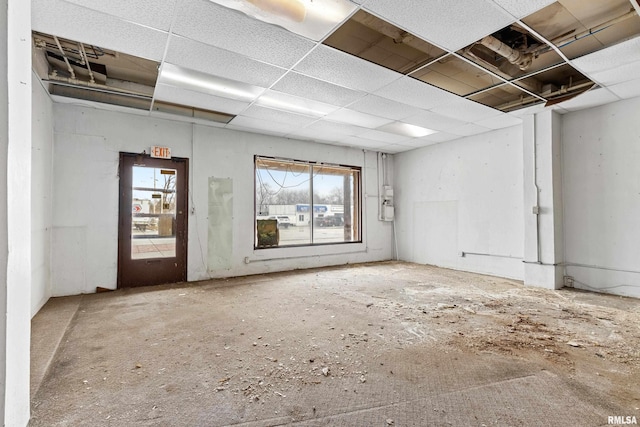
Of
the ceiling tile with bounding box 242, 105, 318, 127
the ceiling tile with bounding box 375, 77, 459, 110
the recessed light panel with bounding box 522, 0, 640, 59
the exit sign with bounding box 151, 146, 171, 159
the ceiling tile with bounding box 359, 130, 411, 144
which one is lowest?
the exit sign with bounding box 151, 146, 171, 159

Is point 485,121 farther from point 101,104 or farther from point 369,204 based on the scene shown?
point 101,104

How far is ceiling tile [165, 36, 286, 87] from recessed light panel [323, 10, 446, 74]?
0.88m

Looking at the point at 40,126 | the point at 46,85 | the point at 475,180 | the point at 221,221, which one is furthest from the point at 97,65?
the point at 475,180

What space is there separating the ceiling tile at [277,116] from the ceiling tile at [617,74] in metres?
3.69

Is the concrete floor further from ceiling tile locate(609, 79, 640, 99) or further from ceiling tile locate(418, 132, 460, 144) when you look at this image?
ceiling tile locate(418, 132, 460, 144)

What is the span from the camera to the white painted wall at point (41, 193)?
11.6 feet

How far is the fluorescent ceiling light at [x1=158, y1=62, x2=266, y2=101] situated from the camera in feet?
11.6

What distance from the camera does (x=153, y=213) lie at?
495 centimetres

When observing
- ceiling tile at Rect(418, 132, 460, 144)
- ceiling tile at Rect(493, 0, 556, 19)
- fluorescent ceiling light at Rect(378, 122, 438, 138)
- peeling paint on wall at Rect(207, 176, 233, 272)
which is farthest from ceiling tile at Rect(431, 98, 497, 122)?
peeling paint on wall at Rect(207, 176, 233, 272)

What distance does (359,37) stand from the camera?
288 centimetres

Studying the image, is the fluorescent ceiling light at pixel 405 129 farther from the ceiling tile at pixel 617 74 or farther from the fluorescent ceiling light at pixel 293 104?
the ceiling tile at pixel 617 74

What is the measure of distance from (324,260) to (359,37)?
461 cm

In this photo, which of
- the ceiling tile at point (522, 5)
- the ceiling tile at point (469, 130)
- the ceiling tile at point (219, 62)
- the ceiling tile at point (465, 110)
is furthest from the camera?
the ceiling tile at point (469, 130)

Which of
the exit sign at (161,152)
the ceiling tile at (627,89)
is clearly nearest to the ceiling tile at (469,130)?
the ceiling tile at (627,89)
